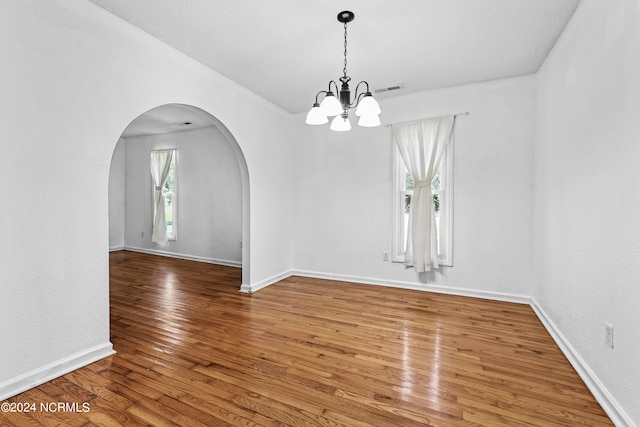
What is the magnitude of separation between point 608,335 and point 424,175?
8.50ft

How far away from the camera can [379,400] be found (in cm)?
192

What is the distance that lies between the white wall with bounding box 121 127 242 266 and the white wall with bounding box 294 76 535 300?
5.54ft

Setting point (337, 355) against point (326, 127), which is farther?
point (326, 127)

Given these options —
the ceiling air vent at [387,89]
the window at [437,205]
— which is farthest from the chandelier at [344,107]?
the window at [437,205]

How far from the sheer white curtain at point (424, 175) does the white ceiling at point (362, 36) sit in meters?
0.61

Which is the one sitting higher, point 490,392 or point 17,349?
point 17,349

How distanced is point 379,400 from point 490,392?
29.1 inches

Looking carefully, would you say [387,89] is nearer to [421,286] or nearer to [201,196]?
[421,286]

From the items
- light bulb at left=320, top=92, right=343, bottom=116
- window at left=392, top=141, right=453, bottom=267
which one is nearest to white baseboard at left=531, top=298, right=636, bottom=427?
window at left=392, top=141, right=453, bottom=267

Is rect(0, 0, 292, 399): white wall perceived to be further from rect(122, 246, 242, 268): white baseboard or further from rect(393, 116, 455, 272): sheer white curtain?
rect(122, 246, 242, 268): white baseboard

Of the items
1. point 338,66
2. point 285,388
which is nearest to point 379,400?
point 285,388

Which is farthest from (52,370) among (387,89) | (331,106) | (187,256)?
(187,256)

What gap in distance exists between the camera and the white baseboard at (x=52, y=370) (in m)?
1.93

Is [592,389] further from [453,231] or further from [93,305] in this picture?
[93,305]
